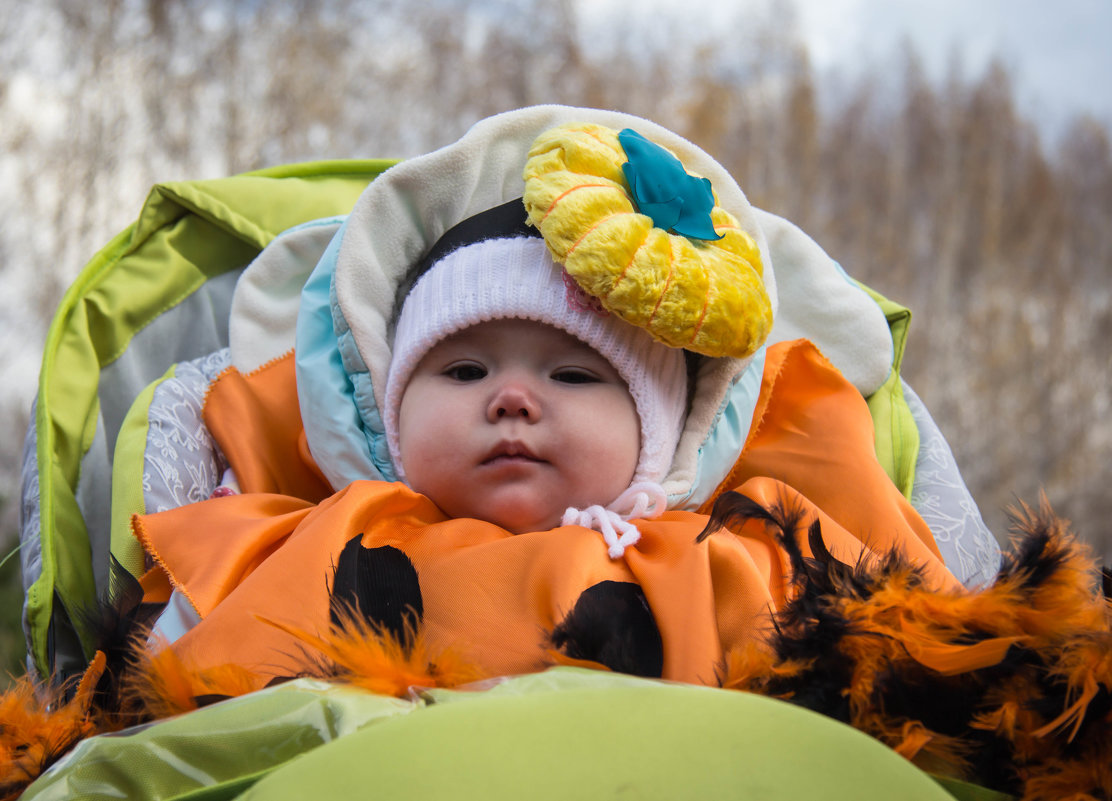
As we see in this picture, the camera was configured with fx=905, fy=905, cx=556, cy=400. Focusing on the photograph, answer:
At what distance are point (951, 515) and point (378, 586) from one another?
2.76 ft

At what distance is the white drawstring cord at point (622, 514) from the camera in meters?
1.05

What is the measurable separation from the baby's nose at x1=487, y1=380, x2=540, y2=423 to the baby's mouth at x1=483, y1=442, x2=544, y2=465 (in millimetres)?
33

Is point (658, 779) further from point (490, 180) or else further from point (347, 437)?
point (490, 180)

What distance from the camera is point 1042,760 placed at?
0.66m

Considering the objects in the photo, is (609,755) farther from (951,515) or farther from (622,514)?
(951,515)

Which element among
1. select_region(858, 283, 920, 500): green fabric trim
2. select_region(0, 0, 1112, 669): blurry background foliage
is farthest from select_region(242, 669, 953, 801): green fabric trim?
select_region(0, 0, 1112, 669): blurry background foliage

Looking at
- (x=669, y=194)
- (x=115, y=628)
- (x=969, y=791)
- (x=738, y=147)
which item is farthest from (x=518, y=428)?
(x=738, y=147)

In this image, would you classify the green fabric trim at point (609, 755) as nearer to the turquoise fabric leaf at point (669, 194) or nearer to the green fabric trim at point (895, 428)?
the turquoise fabric leaf at point (669, 194)

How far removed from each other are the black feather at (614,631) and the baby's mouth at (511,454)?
20 centimetres

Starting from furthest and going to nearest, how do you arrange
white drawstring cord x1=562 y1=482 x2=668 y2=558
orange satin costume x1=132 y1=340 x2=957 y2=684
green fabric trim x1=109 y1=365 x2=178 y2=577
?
1. green fabric trim x1=109 y1=365 x2=178 y2=577
2. white drawstring cord x1=562 y1=482 x2=668 y2=558
3. orange satin costume x1=132 y1=340 x2=957 y2=684

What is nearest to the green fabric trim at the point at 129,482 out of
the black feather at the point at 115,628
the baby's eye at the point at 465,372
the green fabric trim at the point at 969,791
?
the black feather at the point at 115,628

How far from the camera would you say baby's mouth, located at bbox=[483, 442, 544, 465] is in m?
1.11

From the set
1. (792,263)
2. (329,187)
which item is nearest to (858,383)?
(792,263)

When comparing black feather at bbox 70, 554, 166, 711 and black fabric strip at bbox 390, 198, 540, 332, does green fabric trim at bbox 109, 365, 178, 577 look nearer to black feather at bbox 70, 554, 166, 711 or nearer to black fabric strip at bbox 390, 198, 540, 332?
black feather at bbox 70, 554, 166, 711
